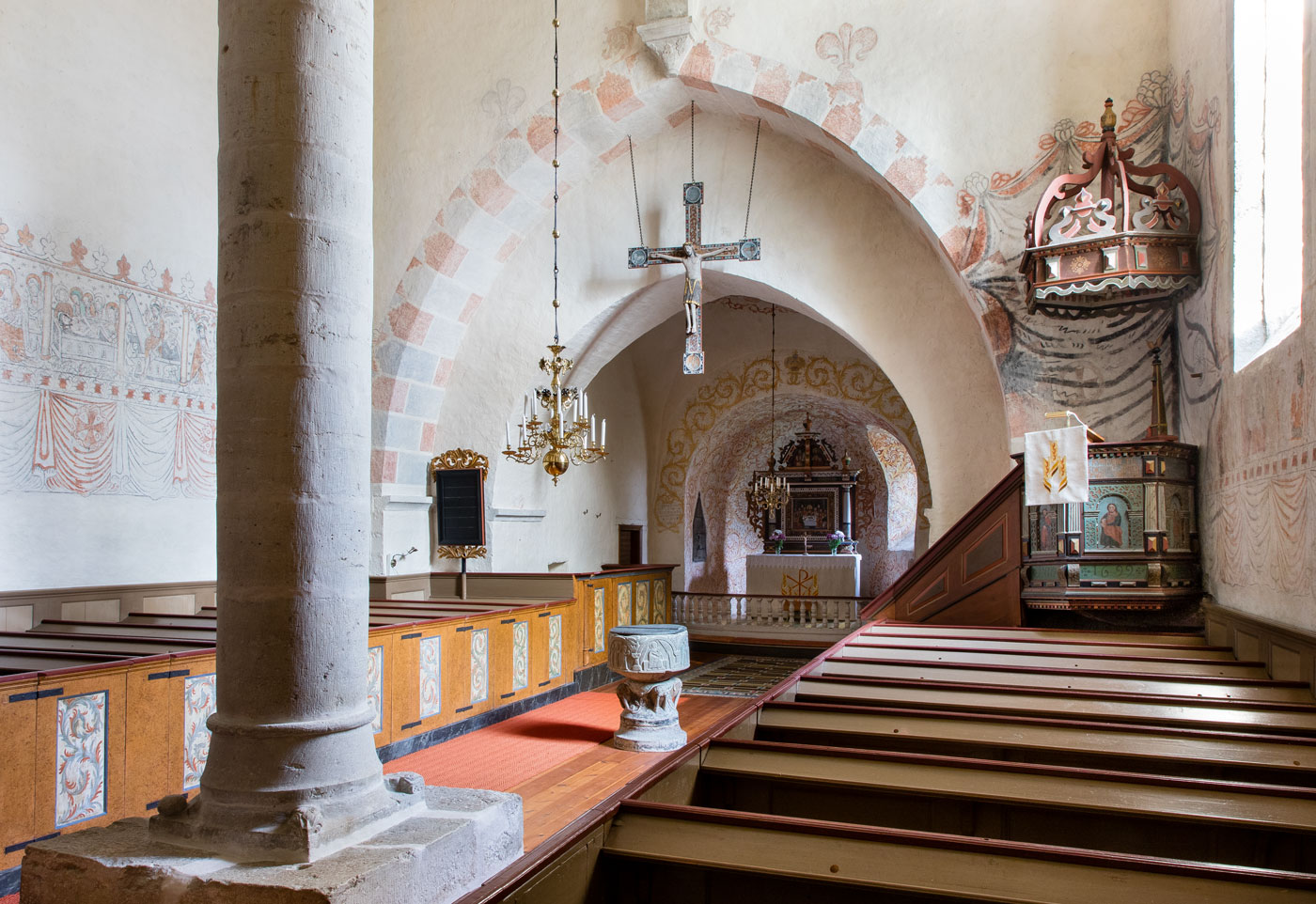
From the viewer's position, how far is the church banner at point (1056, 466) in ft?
20.4

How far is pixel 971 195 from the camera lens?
7.96 m

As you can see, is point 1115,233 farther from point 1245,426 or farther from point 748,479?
point 748,479

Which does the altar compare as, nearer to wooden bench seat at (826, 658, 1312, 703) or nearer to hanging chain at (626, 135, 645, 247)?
hanging chain at (626, 135, 645, 247)

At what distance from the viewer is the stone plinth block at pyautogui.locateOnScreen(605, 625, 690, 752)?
24.3 ft

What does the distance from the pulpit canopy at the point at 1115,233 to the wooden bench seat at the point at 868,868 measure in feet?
17.1

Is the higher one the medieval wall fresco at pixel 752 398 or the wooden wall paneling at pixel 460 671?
the medieval wall fresco at pixel 752 398

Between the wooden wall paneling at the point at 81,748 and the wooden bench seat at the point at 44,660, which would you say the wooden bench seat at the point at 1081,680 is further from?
the wooden bench seat at the point at 44,660

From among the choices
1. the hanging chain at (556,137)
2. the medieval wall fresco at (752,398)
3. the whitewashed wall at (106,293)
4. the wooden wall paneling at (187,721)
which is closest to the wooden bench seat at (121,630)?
the whitewashed wall at (106,293)

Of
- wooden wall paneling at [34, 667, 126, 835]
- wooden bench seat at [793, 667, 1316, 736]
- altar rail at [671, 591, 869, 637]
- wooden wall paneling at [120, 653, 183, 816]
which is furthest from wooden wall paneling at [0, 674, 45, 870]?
altar rail at [671, 591, 869, 637]

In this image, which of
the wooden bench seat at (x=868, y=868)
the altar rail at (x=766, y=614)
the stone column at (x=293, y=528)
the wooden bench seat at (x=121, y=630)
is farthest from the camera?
the altar rail at (x=766, y=614)

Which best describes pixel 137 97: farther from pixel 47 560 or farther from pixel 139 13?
pixel 47 560

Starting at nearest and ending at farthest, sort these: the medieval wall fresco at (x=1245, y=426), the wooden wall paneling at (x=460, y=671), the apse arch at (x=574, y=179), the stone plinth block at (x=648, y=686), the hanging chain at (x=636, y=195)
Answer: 1. the medieval wall fresco at (x=1245, y=426)
2. the stone plinth block at (x=648, y=686)
3. the wooden wall paneling at (x=460, y=671)
4. the apse arch at (x=574, y=179)
5. the hanging chain at (x=636, y=195)

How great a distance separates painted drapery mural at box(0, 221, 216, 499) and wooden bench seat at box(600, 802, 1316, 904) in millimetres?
6278

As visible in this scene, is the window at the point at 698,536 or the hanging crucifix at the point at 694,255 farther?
the window at the point at 698,536
